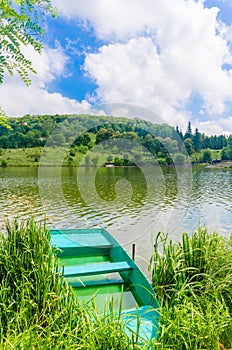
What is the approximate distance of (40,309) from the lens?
2475 millimetres

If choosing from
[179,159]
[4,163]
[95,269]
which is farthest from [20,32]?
[4,163]

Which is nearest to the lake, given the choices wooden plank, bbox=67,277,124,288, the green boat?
the green boat

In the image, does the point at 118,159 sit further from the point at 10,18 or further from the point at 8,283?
the point at 10,18

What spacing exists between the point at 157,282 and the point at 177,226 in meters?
8.40

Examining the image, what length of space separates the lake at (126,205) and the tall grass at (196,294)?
4.42 m

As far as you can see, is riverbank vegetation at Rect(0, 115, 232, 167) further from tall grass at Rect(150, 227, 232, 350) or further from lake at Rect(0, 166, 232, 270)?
tall grass at Rect(150, 227, 232, 350)

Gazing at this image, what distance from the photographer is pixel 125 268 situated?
352 centimetres

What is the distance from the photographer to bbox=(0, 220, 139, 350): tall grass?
1899 mm

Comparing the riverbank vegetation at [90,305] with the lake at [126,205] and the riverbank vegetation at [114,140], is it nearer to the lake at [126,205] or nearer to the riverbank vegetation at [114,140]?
the riverbank vegetation at [114,140]

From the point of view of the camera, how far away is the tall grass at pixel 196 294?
200cm

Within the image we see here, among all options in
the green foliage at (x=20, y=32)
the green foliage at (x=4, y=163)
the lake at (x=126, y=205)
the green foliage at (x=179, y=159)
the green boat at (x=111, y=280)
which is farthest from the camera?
the green foliage at (x=4, y=163)

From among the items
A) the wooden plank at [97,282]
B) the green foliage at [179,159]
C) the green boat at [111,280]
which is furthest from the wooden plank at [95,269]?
the green foliage at [179,159]

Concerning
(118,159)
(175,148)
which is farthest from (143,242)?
(175,148)

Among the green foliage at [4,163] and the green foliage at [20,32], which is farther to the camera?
the green foliage at [4,163]
